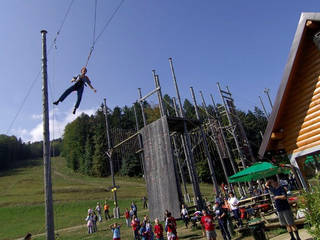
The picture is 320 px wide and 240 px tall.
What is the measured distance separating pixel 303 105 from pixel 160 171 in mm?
9517

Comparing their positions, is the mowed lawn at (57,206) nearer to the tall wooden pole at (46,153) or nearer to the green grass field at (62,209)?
the green grass field at (62,209)

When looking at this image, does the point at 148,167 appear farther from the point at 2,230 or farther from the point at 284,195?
the point at 2,230

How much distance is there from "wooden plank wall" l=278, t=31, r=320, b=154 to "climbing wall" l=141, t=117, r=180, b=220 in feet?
24.8

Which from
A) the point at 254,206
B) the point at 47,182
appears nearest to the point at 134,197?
the point at 254,206

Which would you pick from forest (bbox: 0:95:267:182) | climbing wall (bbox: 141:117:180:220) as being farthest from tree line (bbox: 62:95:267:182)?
climbing wall (bbox: 141:117:180:220)

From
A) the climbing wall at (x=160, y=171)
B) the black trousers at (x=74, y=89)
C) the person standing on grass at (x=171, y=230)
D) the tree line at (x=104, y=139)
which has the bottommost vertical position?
the person standing on grass at (x=171, y=230)

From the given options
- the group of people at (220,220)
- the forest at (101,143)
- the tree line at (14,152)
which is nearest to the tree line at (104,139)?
the forest at (101,143)

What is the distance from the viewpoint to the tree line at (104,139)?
216 feet

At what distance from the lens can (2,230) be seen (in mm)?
25766

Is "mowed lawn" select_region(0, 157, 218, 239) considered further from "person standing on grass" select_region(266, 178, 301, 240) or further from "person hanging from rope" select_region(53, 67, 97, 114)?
"person hanging from rope" select_region(53, 67, 97, 114)

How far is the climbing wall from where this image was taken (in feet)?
47.6

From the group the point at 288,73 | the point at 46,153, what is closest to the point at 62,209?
the point at 46,153

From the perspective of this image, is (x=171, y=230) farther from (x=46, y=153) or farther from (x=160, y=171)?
(x=46, y=153)

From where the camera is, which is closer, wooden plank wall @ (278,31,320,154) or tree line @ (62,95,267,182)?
wooden plank wall @ (278,31,320,154)
